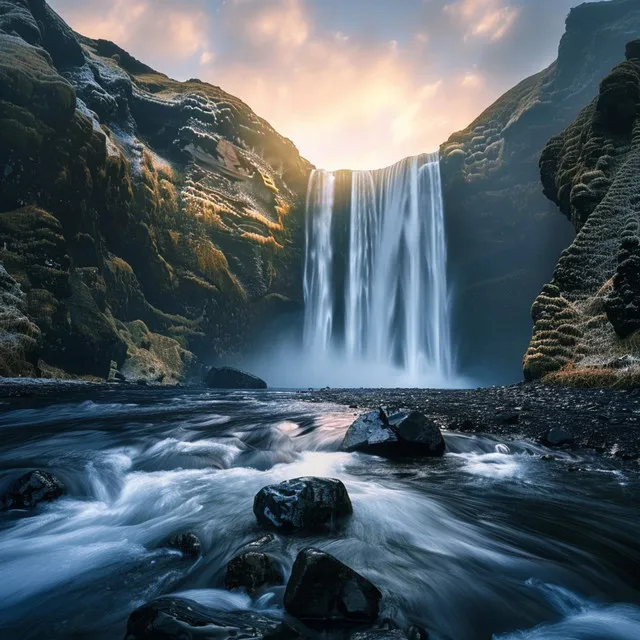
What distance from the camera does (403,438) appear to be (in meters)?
6.71

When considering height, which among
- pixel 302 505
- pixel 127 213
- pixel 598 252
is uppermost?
pixel 127 213

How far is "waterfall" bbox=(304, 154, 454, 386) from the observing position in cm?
5316

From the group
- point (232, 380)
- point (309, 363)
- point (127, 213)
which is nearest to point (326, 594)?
point (232, 380)

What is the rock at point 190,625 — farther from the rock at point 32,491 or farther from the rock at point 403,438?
the rock at point 403,438

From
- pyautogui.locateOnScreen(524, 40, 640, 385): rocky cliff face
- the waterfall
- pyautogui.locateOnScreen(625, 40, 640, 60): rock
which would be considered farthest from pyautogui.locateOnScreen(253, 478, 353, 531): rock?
the waterfall

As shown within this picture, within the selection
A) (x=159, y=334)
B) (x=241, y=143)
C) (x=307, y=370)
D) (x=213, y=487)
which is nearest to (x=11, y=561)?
(x=213, y=487)

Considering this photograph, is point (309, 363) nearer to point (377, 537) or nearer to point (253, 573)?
point (377, 537)

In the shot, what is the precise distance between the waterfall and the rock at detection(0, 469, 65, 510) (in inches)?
1972

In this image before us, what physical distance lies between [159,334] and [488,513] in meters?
46.2

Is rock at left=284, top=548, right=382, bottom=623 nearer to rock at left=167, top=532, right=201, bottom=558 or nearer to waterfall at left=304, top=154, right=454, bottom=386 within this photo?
rock at left=167, top=532, right=201, bottom=558

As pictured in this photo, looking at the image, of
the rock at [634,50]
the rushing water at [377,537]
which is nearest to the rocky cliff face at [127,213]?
the rushing water at [377,537]

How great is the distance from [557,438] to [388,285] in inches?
1914

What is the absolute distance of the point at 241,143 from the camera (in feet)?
212

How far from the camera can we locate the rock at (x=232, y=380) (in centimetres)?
4019
